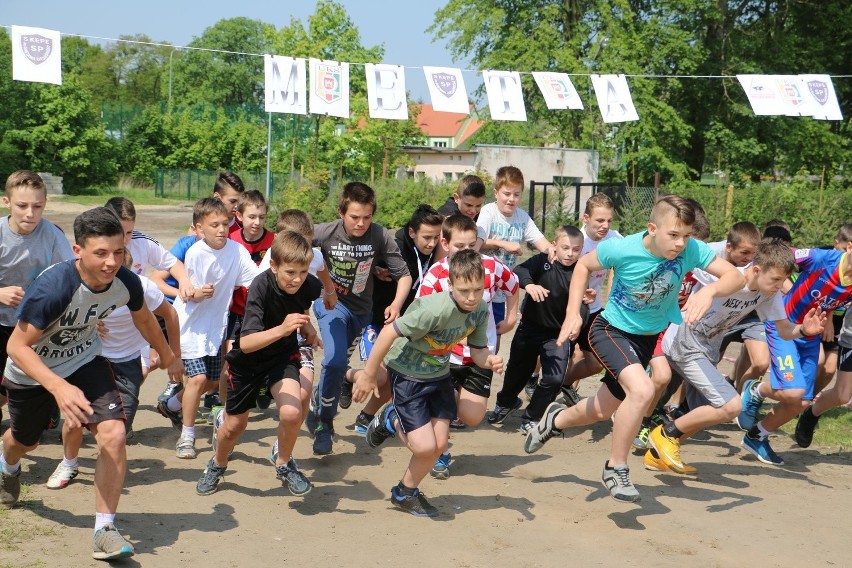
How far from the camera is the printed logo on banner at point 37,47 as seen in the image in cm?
1351

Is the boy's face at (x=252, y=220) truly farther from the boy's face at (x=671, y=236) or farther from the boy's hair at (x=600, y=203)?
the boy's face at (x=671, y=236)

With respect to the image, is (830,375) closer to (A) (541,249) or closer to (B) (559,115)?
(A) (541,249)

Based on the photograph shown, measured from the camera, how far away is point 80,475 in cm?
585

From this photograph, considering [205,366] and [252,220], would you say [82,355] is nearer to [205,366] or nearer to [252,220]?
[205,366]

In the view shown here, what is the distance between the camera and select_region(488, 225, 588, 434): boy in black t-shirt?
722 centimetres

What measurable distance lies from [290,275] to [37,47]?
34.2ft

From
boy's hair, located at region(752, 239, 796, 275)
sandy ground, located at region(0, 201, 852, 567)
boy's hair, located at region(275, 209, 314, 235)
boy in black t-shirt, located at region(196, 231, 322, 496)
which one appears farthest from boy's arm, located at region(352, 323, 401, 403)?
boy's hair, located at region(752, 239, 796, 275)

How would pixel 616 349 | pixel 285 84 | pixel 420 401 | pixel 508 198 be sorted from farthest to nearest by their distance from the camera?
pixel 285 84 → pixel 508 198 → pixel 616 349 → pixel 420 401

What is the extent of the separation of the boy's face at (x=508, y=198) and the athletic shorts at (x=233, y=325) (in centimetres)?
253

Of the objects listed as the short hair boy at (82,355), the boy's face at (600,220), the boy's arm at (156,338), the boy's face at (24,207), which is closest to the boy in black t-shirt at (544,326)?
the boy's face at (600,220)

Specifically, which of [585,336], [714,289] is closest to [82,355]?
[714,289]

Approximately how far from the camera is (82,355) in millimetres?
4840

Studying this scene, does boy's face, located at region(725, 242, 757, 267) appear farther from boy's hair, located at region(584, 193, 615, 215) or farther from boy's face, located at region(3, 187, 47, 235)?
boy's face, located at region(3, 187, 47, 235)

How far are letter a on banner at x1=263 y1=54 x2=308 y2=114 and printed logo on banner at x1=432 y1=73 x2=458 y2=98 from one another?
2.58m
